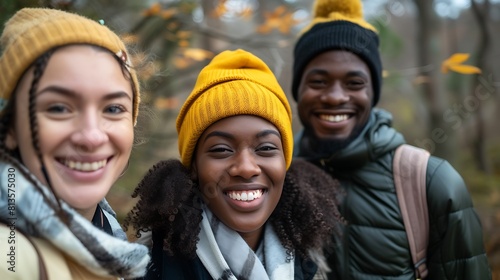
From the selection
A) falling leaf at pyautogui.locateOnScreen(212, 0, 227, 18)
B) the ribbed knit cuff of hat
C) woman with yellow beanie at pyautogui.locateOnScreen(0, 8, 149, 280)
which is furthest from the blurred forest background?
the ribbed knit cuff of hat

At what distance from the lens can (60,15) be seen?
5.32 feet

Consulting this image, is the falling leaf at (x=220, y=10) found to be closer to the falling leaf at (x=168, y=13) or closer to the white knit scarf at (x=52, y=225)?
the falling leaf at (x=168, y=13)

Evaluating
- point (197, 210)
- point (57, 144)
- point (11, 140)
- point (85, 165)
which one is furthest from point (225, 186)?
point (11, 140)

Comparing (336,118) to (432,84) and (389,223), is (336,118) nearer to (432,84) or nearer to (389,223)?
(389,223)

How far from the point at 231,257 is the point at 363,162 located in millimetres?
1023

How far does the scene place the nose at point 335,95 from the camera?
8.71ft

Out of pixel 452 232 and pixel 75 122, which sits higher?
pixel 75 122

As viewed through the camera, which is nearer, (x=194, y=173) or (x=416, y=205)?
(x=194, y=173)

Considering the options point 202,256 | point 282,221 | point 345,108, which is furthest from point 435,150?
point 202,256

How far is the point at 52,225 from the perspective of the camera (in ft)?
4.69

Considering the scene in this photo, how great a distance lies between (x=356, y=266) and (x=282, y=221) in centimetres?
54

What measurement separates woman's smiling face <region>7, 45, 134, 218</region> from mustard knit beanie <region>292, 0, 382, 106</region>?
1504mm

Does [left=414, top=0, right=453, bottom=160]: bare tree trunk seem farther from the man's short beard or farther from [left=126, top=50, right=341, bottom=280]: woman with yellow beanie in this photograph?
[left=126, top=50, right=341, bottom=280]: woman with yellow beanie

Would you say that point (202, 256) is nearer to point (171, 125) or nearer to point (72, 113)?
point (72, 113)
